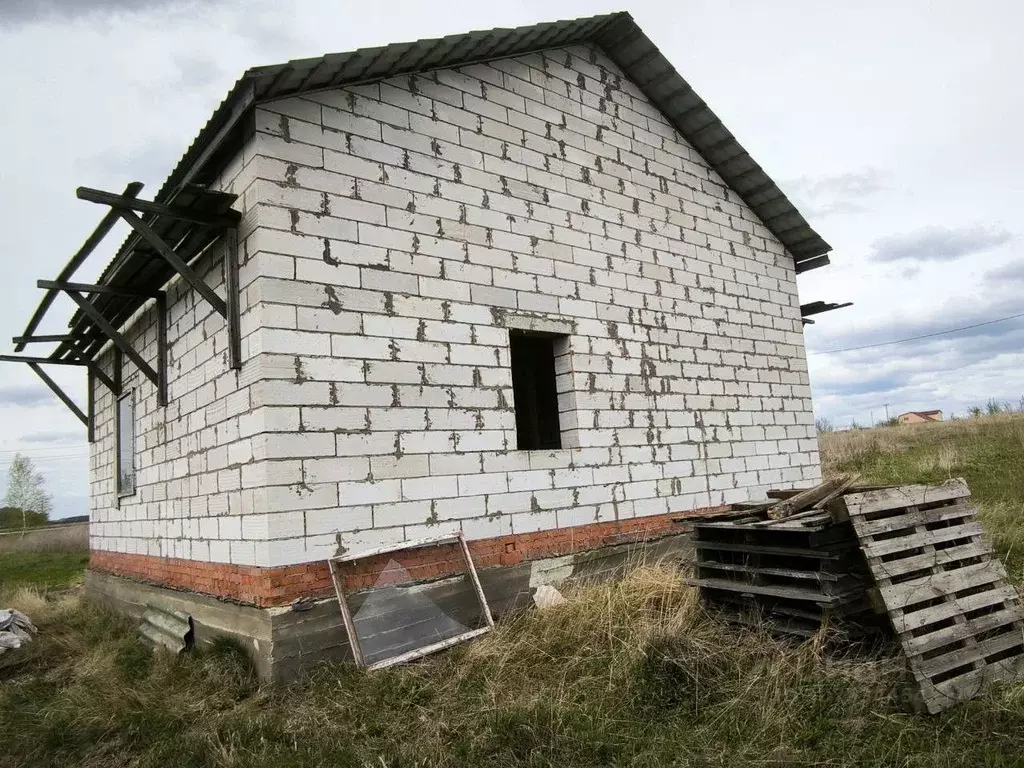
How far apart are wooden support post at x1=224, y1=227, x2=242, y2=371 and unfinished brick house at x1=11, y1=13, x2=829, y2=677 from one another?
19 millimetres

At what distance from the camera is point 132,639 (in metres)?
6.85

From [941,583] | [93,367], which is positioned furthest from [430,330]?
[93,367]

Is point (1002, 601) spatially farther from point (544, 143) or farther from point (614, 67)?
point (614, 67)

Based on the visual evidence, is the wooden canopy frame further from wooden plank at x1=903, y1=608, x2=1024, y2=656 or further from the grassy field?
wooden plank at x1=903, y1=608, x2=1024, y2=656

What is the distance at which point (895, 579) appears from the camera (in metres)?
4.39

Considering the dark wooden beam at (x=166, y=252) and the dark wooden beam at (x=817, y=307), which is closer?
the dark wooden beam at (x=166, y=252)

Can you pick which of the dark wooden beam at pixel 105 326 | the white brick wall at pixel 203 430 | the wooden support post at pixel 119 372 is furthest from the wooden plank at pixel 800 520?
the wooden support post at pixel 119 372

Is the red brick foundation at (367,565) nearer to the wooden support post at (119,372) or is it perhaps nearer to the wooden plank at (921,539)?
the wooden plank at (921,539)

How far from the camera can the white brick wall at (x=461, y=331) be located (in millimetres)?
5418

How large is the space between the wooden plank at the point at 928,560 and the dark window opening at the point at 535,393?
138 inches

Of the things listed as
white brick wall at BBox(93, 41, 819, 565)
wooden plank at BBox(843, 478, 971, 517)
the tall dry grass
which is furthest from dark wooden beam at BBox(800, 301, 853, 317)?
the tall dry grass

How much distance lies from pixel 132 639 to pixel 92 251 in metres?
3.67

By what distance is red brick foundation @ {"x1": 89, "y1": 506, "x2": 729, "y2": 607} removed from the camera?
16.9ft

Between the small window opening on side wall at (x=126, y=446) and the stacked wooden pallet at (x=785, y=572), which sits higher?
the small window opening on side wall at (x=126, y=446)
